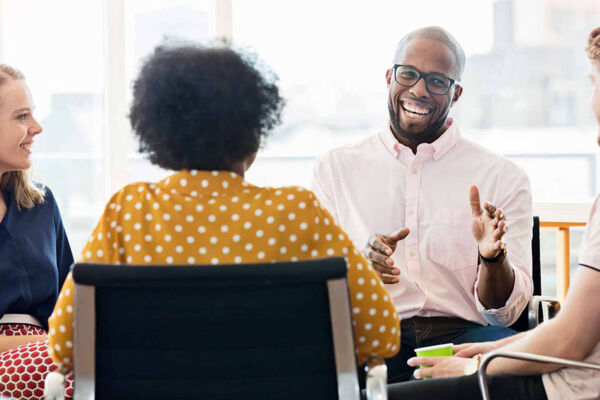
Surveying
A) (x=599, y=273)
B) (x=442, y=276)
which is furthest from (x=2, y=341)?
(x=599, y=273)

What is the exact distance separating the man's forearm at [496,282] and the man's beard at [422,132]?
47cm

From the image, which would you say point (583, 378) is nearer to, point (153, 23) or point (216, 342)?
point (216, 342)

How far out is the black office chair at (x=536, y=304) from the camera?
2053 mm

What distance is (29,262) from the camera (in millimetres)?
2117

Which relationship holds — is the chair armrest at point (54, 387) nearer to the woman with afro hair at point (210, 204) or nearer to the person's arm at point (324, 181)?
the woman with afro hair at point (210, 204)

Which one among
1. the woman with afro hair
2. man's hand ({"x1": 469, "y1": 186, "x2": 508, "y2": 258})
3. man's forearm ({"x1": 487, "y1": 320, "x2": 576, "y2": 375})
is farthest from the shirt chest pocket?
the woman with afro hair

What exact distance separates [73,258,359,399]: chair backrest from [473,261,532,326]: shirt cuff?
1030mm

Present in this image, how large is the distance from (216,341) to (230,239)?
0.17 m

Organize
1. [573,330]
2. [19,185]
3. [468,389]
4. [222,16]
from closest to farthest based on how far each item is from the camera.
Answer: [573,330] < [468,389] < [19,185] < [222,16]

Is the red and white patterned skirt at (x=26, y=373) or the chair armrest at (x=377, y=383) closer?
the chair armrest at (x=377, y=383)

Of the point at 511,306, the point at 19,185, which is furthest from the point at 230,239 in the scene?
the point at 19,185

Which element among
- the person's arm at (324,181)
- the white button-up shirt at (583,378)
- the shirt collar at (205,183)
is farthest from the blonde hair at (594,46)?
the person's arm at (324,181)

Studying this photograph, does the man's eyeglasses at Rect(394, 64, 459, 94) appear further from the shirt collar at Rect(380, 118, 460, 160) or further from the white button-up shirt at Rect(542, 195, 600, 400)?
the white button-up shirt at Rect(542, 195, 600, 400)

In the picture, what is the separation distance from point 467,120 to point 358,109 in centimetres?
53
